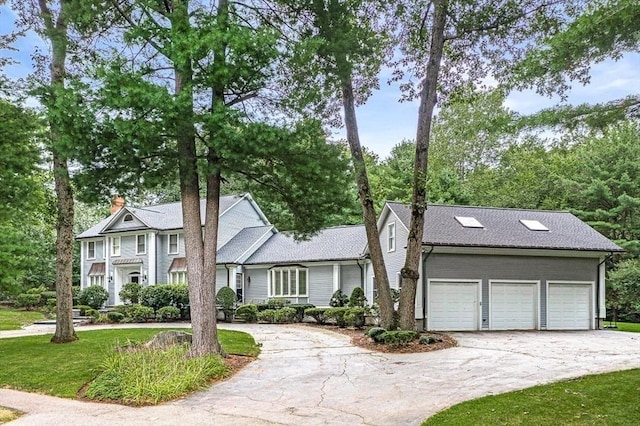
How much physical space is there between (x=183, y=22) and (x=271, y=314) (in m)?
15.1

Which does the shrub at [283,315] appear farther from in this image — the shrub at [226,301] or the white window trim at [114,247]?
the white window trim at [114,247]

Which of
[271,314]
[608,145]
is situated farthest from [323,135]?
[608,145]

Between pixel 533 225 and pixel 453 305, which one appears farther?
pixel 533 225

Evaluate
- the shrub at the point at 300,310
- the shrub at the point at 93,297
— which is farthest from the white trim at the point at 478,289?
the shrub at the point at 93,297

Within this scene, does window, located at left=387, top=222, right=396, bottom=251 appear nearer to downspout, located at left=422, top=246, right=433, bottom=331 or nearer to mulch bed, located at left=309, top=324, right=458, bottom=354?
downspout, located at left=422, top=246, right=433, bottom=331

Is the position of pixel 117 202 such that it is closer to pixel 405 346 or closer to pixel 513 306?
pixel 405 346

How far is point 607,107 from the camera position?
6.34m

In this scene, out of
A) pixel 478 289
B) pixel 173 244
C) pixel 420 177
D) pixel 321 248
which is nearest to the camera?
pixel 420 177

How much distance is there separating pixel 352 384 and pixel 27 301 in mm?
28313

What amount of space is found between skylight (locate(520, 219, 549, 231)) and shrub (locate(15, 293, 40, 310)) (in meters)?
26.8

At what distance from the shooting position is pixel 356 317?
20.1m

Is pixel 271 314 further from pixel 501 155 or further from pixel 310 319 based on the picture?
pixel 501 155

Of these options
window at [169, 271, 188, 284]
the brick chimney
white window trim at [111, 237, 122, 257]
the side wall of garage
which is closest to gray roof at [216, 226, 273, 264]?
window at [169, 271, 188, 284]

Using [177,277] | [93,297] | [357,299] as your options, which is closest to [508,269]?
[357,299]
